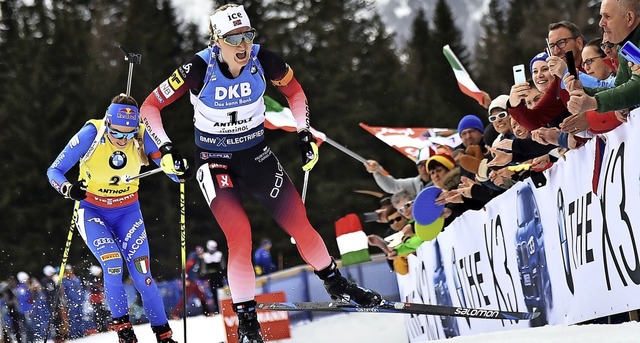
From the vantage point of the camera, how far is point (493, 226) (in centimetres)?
686

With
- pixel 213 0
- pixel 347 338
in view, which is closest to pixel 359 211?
pixel 213 0

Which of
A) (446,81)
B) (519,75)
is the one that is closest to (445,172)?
(519,75)

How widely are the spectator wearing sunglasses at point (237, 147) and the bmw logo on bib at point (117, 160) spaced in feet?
5.65

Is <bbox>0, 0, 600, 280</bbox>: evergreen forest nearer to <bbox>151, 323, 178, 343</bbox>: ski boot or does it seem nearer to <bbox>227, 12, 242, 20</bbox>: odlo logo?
<bbox>151, 323, 178, 343</bbox>: ski boot

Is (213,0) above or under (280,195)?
above

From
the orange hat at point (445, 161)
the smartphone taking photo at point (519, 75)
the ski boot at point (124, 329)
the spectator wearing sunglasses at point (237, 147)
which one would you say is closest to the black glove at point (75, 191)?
the ski boot at point (124, 329)

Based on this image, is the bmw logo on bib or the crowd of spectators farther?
the bmw logo on bib

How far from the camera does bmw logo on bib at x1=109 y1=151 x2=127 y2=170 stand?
8336 millimetres

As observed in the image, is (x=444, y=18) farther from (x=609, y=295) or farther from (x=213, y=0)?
(x=609, y=295)

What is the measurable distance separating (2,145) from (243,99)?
105 feet

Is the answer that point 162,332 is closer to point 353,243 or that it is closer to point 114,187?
point 114,187

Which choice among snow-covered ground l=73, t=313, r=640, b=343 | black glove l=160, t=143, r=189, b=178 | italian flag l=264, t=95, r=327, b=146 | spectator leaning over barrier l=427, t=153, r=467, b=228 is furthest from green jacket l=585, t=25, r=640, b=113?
italian flag l=264, t=95, r=327, b=146

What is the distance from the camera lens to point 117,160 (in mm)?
8352

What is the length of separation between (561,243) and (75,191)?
414cm
